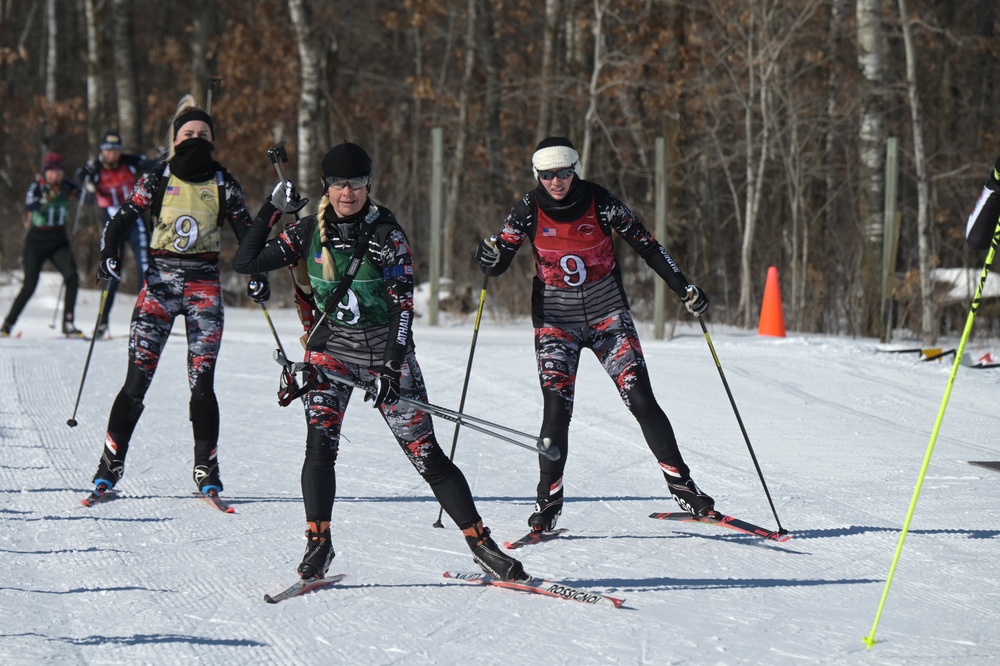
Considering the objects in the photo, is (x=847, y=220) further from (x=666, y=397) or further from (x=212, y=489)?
(x=212, y=489)

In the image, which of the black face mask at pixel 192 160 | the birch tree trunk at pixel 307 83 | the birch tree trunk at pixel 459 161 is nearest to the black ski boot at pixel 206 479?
the black face mask at pixel 192 160

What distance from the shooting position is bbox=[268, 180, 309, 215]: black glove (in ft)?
17.3

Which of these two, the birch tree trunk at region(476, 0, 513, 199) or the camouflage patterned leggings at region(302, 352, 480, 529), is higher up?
the birch tree trunk at region(476, 0, 513, 199)

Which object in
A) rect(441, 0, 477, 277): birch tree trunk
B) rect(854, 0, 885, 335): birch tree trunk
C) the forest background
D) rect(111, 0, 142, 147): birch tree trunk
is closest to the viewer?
rect(854, 0, 885, 335): birch tree trunk

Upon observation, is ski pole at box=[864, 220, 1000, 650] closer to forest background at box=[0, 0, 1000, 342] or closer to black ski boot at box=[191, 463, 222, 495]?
black ski boot at box=[191, 463, 222, 495]

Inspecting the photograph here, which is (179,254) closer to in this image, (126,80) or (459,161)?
(126,80)

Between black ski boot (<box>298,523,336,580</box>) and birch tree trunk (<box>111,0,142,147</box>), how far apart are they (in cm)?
1525

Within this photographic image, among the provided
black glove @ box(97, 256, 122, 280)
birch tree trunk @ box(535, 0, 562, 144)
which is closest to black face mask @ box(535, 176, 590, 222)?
black glove @ box(97, 256, 122, 280)

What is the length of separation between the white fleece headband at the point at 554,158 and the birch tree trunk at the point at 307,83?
38.4ft

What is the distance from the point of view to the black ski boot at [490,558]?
16.6 ft

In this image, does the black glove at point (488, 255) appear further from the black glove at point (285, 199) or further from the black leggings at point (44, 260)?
the black leggings at point (44, 260)

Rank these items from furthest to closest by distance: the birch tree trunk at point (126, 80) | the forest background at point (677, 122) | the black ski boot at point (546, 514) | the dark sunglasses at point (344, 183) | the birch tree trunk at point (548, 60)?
the birch tree trunk at point (126, 80), the birch tree trunk at point (548, 60), the forest background at point (677, 122), the black ski boot at point (546, 514), the dark sunglasses at point (344, 183)

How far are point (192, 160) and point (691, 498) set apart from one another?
3259 millimetres

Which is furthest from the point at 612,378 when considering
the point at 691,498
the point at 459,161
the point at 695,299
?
the point at 459,161
